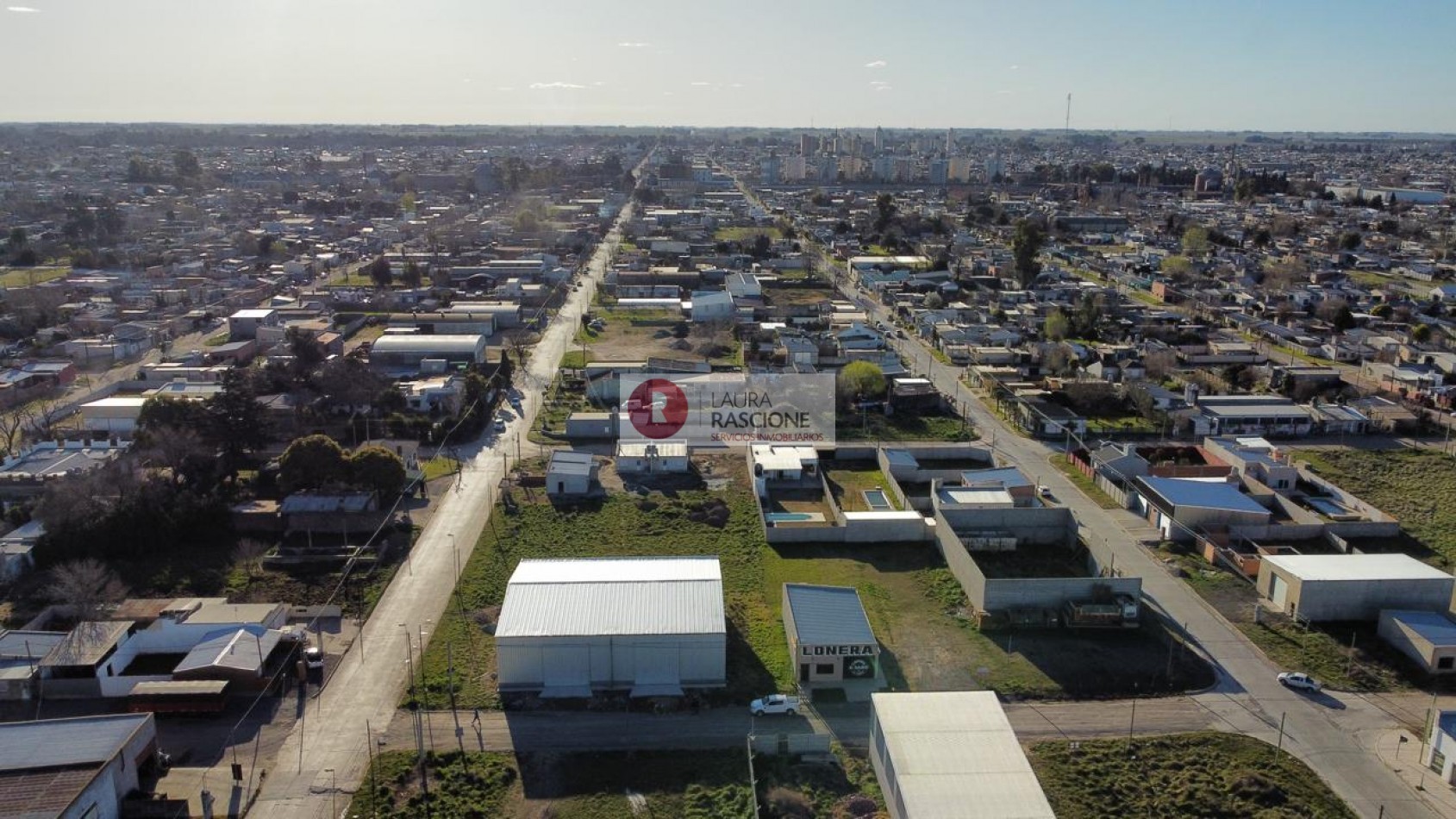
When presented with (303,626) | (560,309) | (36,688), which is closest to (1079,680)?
(303,626)

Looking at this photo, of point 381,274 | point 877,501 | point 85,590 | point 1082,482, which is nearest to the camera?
point 85,590

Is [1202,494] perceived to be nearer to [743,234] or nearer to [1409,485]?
[1409,485]

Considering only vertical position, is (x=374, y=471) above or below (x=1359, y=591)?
above

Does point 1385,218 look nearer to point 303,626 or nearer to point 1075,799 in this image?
point 1075,799

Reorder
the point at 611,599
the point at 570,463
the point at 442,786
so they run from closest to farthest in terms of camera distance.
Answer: the point at 442,786
the point at 611,599
the point at 570,463

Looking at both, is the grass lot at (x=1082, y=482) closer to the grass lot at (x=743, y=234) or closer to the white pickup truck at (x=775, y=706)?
the white pickup truck at (x=775, y=706)

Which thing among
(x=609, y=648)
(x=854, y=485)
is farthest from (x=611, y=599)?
(x=854, y=485)

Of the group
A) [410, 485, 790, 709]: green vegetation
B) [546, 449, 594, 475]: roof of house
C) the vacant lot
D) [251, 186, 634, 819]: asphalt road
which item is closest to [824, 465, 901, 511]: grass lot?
[410, 485, 790, 709]: green vegetation

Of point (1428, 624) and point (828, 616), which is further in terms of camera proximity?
point (1428, 624)
